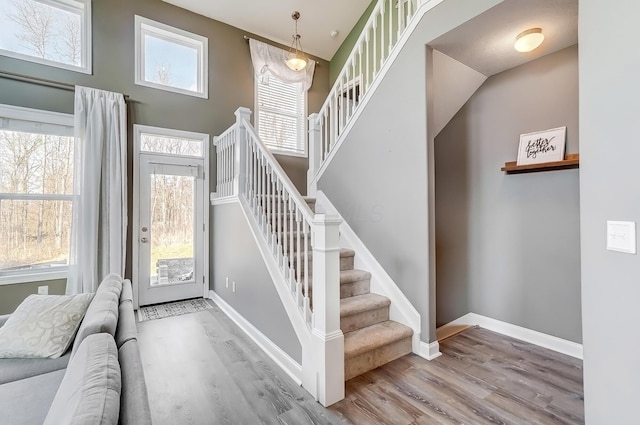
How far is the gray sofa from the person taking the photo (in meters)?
0.85

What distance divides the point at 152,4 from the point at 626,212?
17.5 feet

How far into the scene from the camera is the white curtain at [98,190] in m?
3.35

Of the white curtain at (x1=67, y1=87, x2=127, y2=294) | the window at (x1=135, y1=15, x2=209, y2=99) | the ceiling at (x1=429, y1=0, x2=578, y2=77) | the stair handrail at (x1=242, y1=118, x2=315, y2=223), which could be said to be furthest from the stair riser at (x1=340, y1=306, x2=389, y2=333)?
the window at (x1=135, y1=15, x2=209, y2=99)

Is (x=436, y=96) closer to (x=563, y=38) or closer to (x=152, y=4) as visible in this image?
(x=563, y=38)

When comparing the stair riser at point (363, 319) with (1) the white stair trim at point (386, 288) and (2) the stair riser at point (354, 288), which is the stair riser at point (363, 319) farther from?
(2) the stair riser at point (354, 288)

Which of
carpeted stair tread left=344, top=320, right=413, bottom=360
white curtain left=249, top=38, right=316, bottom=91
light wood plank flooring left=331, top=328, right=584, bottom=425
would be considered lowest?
light wood plank flooring left=331, top=328, right=584, bottom=425

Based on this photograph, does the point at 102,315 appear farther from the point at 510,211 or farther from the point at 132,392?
the point at 510,211

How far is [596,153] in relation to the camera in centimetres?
141


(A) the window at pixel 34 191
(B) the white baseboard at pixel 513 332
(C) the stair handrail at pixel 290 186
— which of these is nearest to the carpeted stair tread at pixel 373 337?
(B) the white baseboard at pixel 513 332

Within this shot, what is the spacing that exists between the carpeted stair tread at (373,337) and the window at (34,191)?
3459 mm

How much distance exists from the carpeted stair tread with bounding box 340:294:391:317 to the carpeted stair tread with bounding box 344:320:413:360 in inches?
6.6

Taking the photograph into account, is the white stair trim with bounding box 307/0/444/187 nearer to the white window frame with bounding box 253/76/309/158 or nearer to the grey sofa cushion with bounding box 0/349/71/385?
the white window frame with bounding box 253/76/309/158

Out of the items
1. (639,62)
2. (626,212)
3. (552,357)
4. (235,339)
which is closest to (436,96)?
(639,62)

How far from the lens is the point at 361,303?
271cm
